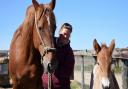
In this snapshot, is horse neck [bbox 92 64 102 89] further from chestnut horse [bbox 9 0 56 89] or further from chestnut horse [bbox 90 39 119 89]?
chestnut horse [bbox 9 0 56 89]

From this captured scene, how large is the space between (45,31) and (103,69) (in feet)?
4.62

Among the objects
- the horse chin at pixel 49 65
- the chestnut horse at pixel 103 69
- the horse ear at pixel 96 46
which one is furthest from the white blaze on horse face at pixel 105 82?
the horse chin at pixel 49 65

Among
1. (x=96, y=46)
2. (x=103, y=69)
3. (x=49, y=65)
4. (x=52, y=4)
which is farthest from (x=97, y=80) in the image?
(x=52, y=4)

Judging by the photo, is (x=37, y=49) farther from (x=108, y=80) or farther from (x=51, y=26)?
(x=108, y=80)

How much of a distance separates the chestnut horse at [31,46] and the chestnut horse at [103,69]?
1.03 meters

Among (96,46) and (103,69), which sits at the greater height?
(96,46)

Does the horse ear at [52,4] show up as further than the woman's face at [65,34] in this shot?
No

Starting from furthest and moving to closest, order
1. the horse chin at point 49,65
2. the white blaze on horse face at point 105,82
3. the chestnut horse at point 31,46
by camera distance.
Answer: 1. the white blaze on horse face at point 105,82
2. the chestnut horse at point 31,46
3. the horse chin at point 49,65

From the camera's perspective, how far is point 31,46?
6.04m

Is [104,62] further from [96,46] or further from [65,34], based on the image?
[65,34]

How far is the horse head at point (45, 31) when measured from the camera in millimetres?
5383

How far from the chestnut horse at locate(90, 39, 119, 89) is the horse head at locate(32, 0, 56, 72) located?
121cm

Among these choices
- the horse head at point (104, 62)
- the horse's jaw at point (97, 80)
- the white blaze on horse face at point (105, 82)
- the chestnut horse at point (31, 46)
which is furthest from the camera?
the horse's jaw at point (97, 80)

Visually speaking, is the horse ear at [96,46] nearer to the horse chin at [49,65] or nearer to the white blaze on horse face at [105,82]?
the white blaze on horse face at [105,82]
